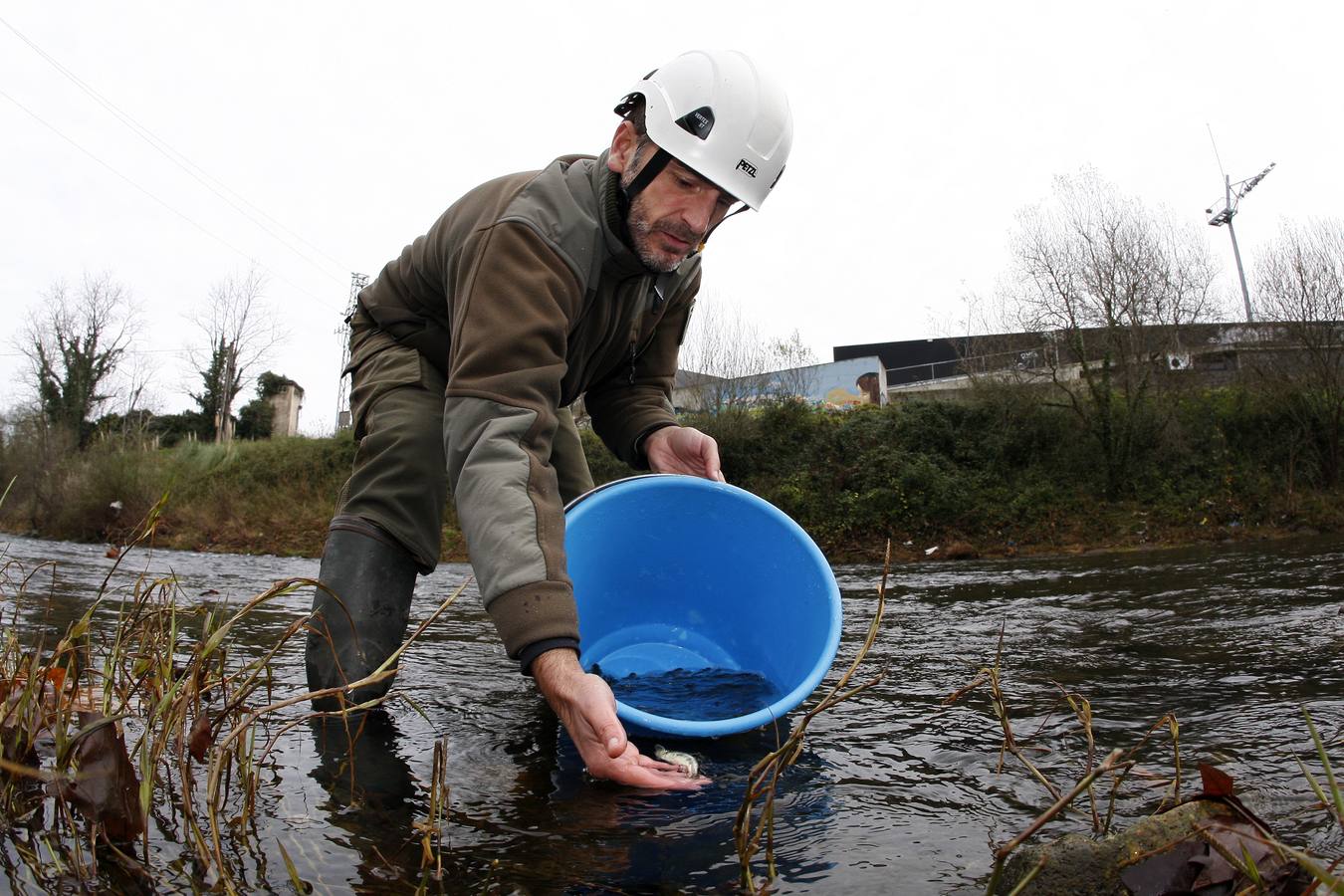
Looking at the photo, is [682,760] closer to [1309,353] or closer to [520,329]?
[520,329]

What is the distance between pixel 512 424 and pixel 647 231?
686mm

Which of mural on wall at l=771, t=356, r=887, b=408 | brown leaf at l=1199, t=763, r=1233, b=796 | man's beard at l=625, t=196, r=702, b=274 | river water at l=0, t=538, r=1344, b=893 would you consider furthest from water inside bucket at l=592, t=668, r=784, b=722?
mural on wall at l=771, t=356, r=887, b=408

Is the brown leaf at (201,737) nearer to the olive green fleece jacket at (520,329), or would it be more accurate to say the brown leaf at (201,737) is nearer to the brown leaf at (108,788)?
the brown leaf at (108,788)

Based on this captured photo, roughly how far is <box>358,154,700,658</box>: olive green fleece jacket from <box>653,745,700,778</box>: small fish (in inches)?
17.0

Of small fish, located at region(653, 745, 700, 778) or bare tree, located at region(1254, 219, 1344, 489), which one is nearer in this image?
small fish, located at region(653, 745, 700, 778)

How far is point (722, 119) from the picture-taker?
2189mm

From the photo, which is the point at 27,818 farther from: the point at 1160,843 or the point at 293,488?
the point at 293,488

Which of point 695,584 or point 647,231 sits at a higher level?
point 647,231

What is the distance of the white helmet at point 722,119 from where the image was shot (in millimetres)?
2174

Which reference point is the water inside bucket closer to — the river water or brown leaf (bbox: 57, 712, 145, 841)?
the river water

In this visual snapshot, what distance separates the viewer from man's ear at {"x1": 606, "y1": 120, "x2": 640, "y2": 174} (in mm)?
2289

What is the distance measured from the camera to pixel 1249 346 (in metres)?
17.3


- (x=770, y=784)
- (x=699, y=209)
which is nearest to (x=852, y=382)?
(x=699, y=209)

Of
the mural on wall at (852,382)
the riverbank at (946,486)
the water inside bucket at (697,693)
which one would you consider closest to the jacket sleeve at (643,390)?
the water inside bucket at (697,693)
